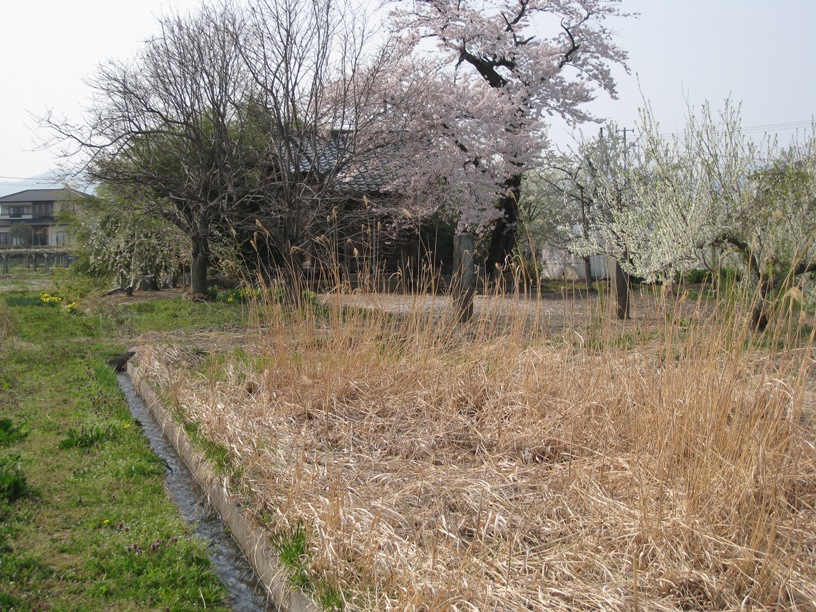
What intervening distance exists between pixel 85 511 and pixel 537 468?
242 centimetres

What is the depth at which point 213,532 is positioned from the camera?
4.02m

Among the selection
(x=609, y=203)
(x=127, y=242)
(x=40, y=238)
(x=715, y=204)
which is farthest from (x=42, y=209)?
(x=715, y=204)

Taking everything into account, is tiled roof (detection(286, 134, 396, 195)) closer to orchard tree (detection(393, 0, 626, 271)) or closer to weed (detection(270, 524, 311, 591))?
orchard tree (detection(393, 0, 626, 271))

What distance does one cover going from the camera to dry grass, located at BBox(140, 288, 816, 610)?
278 cm

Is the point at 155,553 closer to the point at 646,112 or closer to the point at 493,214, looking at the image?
the point at 646,112

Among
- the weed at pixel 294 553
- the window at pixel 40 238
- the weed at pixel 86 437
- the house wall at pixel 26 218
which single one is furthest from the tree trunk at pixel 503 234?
the house wall at pixel 26 218

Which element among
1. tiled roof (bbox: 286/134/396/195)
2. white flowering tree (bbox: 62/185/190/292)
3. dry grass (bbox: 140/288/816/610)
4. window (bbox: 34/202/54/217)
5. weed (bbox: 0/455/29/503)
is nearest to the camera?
→ dry grass (bbox: 140/288/816/610)

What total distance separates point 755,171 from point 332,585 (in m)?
7.81

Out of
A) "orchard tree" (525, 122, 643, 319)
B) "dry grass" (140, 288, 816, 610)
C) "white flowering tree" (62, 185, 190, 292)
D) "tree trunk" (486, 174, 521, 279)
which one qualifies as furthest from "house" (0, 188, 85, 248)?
"dry grass" (140, 288, 816, 610)

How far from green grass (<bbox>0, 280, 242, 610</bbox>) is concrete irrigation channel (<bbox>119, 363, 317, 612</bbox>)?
14 centimetres

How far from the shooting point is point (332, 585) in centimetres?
284

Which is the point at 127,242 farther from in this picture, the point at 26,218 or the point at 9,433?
the point at 26,218

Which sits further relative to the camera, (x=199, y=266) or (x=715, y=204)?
(x=199, y=266)

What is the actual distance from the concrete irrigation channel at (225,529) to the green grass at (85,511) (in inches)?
5.4
